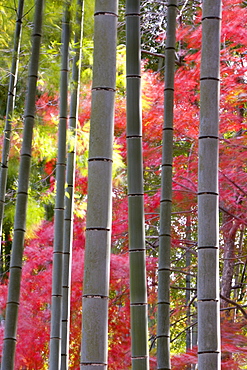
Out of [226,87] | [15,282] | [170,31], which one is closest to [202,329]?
[15,282]

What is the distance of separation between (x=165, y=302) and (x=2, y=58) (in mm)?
2947

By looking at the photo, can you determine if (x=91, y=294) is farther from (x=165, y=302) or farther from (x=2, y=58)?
(x=2, y=58)

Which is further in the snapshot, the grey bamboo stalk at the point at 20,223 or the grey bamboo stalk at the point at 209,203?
the grey bamboo stalk at the point at 20,223

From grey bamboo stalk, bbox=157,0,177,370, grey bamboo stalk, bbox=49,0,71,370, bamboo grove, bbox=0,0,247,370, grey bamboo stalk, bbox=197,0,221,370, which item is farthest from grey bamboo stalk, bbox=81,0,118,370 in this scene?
grey bamboo stalk, bbox=49,0,71,370

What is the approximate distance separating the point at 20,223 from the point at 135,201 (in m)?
1.04

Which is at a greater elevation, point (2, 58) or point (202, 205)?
point (2, 58)

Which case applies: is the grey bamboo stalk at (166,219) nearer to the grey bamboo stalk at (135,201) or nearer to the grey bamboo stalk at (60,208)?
the grey bamboo stalk at (135,201)

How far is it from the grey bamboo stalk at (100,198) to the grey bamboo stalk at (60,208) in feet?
6.14

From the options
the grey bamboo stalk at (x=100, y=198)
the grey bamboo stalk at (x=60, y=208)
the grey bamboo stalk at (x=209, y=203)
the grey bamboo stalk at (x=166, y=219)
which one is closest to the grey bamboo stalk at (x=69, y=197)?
the grey bamboo stalk at (x=60, y=208)

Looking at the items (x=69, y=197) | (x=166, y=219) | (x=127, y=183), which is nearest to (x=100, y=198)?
(x=127, y=183)

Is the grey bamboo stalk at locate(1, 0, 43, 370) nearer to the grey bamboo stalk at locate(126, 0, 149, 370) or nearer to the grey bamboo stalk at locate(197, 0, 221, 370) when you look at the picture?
the grey bamboo stalk at locate(126, 0, 149, 370)

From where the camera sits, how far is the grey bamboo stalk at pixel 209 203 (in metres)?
2.23

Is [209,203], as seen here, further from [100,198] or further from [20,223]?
[20,223]

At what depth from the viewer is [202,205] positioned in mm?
2316
